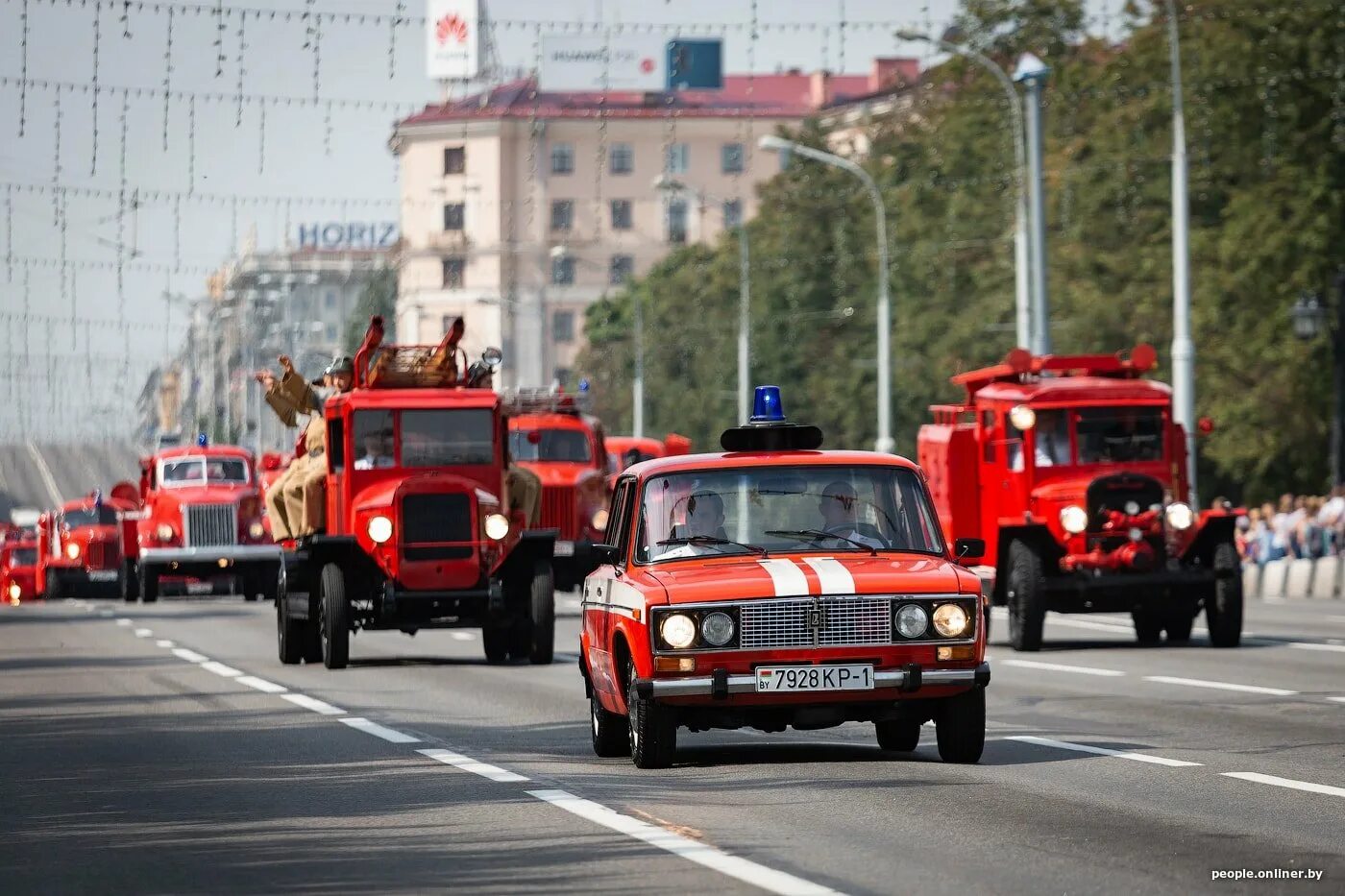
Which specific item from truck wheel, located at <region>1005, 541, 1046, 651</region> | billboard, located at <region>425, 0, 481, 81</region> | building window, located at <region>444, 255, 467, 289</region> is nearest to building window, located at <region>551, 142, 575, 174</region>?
building window, located at <region>444, 255, 467, 289</region>

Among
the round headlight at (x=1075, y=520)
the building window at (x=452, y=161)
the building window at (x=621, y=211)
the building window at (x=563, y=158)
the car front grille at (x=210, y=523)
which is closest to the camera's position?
the round headlight at (x=1075, y=520)

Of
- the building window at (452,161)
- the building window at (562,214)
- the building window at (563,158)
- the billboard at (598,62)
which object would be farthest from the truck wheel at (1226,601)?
the building window at (563,158)

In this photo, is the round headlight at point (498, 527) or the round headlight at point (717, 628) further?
the round headlight at point (498, 527)

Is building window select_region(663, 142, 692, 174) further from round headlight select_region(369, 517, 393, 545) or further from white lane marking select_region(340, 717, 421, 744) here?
white lane marking select_region(340, 717, 421, 744)

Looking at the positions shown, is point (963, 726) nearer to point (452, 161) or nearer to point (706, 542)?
point (706, 542)

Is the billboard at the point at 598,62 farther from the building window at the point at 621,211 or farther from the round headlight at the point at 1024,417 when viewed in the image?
the round headlight at the point at 1024,417

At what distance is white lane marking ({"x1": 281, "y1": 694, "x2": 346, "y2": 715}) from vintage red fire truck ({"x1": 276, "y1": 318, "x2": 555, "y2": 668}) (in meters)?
3.81

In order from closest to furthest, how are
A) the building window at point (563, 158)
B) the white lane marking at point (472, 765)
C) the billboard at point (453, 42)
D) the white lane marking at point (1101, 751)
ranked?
1. the white lane marking at point (472, 765)
2. the white lane marking at point (1101, 751)
3. the billboard at point (453, 42)
4. the building window at point (563, 158)

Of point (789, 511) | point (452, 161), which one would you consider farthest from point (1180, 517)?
point (452, 161)

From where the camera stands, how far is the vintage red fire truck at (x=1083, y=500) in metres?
27.8

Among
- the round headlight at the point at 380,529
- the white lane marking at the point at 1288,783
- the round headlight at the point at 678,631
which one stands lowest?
the white lane marking at the point at 1288,783

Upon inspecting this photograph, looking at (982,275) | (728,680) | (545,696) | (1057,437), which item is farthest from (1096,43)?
(728,680)

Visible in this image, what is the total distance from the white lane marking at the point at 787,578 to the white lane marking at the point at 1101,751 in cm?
Answer: 214

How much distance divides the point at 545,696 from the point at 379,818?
30.7ft
